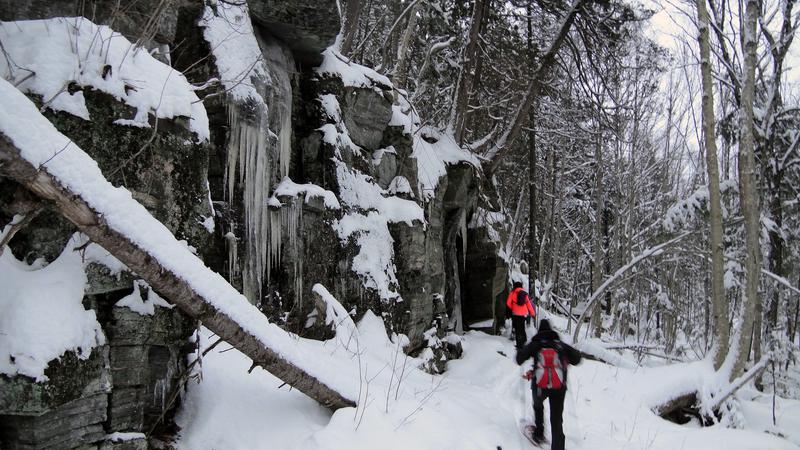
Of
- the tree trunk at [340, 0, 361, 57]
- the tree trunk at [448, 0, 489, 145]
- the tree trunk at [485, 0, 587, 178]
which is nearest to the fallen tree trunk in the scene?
the tree trunk at [340, 0, 361, 57]

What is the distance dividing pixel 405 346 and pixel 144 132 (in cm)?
589

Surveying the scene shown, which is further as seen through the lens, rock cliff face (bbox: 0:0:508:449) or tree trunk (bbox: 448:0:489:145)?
tree trunk (bbox: 448:0:489:145)

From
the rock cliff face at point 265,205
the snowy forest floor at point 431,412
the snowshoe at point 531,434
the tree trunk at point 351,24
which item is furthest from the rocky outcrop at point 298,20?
the snowshoe at point 531,434

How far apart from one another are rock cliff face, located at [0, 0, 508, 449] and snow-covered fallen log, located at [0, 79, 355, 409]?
1.01 feet

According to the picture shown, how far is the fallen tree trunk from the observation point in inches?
99.5

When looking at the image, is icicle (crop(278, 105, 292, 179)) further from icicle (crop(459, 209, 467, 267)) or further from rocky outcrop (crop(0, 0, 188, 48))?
icicle (crop(459, 209, 467, 267))

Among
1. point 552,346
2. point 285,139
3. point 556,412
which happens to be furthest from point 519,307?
point 285,139

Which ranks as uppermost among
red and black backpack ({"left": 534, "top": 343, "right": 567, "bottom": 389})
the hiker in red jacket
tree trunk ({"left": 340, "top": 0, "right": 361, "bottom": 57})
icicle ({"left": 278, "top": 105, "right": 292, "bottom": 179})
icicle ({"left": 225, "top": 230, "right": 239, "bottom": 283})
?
tree trunk ({"left": 340, "top": 0, "right": 361, "bottom": 57})

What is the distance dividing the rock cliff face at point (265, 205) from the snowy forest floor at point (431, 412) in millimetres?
419

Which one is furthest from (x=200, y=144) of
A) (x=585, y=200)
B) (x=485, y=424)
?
(x=585, y=200)

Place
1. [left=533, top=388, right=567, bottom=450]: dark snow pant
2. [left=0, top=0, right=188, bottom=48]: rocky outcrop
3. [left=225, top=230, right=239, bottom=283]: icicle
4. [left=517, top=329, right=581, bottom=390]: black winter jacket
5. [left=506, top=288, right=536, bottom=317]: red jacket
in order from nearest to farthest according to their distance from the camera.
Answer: [left=0, top=0, right=188, bottom=48]: rocky outcrop, [left=533, top=388, right=567, bottom=450]: dark snow pant, [left=517, top=329, right=581, bottom=390]: black winter jacket, [left=225, top=230, right=239, bottom=283]: icicle, [left=506, top=288, right=536, bottom=317]: red jacket

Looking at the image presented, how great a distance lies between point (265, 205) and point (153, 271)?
11.4 feet

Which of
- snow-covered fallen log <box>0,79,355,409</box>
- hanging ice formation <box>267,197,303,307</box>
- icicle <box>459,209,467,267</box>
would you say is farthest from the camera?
icicle <box>459,209,467,267</box>

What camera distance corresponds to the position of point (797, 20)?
10508mm
